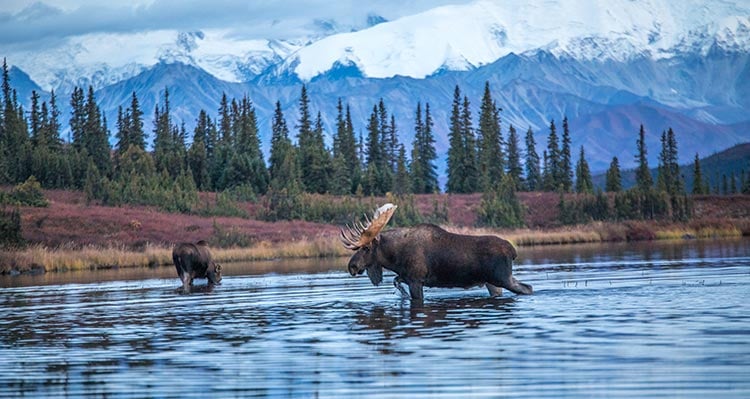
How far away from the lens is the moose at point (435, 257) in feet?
84.6

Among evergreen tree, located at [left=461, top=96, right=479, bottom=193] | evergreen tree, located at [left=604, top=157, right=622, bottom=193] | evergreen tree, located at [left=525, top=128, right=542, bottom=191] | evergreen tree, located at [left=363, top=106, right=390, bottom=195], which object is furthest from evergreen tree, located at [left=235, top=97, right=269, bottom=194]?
evergreen tree, located at [left=604, top=157, right=622, bottom=193]

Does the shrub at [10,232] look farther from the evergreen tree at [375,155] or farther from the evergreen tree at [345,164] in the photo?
the evergreen tree at [375,155]

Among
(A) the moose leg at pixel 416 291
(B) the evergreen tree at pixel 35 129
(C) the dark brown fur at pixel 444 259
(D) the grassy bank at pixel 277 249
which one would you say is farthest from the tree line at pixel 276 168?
(A) the moose leg at pixel 416 291

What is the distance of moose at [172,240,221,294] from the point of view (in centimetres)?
3706

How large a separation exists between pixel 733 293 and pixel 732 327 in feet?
21.2

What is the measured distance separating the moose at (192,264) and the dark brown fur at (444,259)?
11185mm

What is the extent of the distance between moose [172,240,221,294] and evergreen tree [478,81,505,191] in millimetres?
99738

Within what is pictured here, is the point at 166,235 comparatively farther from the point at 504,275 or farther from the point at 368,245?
the point at 504,275

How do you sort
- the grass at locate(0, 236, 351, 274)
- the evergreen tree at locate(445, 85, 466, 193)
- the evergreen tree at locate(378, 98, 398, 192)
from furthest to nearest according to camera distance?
the evergreen tree at locate(445, 85, 466, 193)
the evergreen tree at locate(378, 98, 398, 192)
the grass at locate(0, 236, 351, 274)

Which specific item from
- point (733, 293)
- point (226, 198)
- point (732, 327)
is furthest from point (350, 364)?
point (226, 198)

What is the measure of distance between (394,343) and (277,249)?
1896 inches

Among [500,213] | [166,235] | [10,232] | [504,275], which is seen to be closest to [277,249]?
[166,235]

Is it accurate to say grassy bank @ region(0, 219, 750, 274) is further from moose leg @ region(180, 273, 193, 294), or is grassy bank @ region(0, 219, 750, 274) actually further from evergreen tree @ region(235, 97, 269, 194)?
evergreen tree @ region(235, 97, 269, 194)

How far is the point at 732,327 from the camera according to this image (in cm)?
1777
